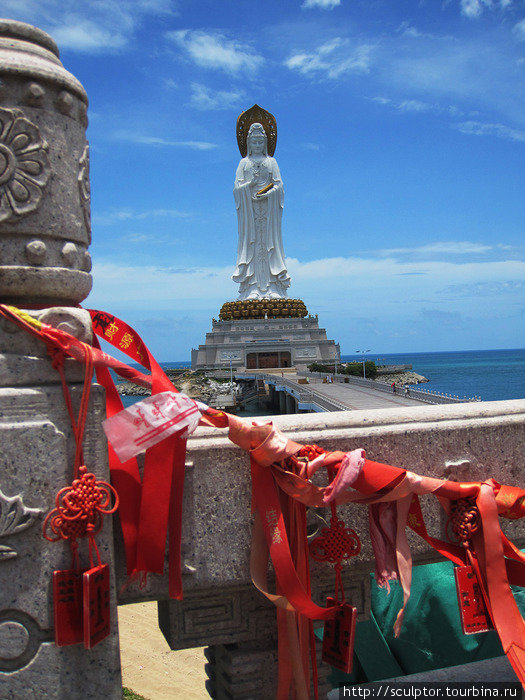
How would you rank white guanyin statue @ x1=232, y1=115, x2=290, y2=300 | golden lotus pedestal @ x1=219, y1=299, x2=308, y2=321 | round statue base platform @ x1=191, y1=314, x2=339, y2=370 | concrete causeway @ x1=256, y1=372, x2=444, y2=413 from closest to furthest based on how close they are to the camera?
concrete causeway @ x1=256, y1=372, x2=444, y2=413 < white guanyin statue @ x1=232, y1=115, x2=290, y2=300 < round statue base platform @ x1=191, y1=314, x2=339, y2=370 < golden lotus pedestal @ x1=219, y1=299, x2=308, y2=321

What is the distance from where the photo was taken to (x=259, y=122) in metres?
32.8

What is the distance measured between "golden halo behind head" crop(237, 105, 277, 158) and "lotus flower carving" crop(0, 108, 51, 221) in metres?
33.4

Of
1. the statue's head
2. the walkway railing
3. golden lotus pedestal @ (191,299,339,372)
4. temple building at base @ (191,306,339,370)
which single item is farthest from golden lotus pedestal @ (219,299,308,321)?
the statue's head

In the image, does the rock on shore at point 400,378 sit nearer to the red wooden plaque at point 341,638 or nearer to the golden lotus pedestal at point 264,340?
the golden lotus pedestal at point 264,340

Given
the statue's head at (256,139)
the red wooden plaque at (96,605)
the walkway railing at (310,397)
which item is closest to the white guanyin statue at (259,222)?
the statue's head at (256,139)

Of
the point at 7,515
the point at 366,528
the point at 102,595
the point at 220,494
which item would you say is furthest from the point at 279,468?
the point at 7,515

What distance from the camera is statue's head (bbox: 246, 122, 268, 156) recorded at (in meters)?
31.9

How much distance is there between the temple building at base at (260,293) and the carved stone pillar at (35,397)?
30.5 metres

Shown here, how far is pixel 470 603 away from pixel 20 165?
75.6 inches

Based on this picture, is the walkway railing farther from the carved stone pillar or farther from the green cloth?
the carved stone pillar

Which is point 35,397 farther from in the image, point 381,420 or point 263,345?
point 263,345

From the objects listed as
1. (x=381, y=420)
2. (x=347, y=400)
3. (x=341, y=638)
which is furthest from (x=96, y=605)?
(x=347, y=400)

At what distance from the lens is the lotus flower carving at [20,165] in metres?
1.56

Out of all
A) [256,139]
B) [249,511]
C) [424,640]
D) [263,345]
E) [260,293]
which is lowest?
[424,640]
